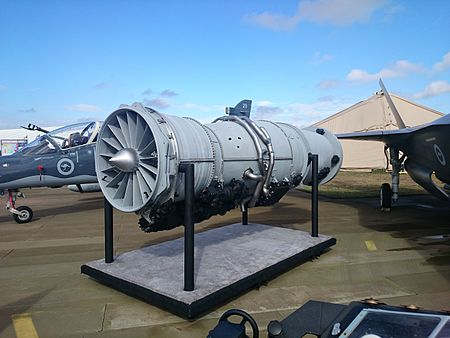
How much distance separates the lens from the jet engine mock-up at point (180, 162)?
3.90 meters

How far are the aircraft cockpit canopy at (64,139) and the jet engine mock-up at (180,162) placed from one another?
6150mm

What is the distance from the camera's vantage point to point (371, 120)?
31.8m

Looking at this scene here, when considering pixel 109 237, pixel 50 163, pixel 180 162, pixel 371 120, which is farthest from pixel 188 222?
pixel 371 120

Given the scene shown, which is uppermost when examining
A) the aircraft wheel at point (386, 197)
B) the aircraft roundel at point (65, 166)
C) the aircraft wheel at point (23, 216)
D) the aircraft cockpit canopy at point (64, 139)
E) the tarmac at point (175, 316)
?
the aircraft cockpit canopy at point (64, 139)

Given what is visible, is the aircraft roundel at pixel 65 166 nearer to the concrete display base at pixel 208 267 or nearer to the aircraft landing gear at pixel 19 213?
the aircraft landing gear at pixel 19 213

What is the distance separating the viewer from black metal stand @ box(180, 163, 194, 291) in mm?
3811

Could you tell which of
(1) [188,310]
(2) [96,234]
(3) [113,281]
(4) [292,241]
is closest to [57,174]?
(2) [96,234]

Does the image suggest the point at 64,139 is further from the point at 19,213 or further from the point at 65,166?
the point at 19,213

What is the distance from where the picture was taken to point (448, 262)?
549cm

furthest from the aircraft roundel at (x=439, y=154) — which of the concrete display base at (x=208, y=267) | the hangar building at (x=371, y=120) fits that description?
the hangar building at (x=371, y=120)

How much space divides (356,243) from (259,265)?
9.48ft

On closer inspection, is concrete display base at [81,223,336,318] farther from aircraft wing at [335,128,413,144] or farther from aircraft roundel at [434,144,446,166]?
aircraft wing at [335,128,413,144]

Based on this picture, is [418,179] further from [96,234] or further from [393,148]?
[96,234]

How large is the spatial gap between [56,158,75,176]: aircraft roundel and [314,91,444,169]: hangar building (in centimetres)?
2737
